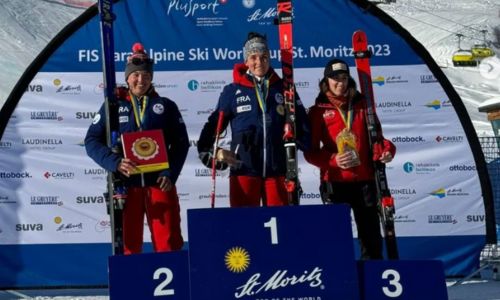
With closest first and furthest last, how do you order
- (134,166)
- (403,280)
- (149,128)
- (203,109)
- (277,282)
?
(277,282), (403,280), (134,166), (149,128), (203,109)

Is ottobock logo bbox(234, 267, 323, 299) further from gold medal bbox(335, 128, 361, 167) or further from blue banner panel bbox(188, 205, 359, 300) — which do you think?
gold medal bbox(335, 128, 361, 167)

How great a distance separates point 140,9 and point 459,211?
3269 mm

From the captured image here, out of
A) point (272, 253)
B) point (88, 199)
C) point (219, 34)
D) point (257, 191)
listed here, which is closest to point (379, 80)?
point (219, 34)

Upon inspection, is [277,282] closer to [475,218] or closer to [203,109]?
[203,109]

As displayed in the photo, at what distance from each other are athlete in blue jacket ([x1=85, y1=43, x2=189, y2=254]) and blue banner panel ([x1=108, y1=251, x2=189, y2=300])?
663mm

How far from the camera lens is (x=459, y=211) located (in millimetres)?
6594

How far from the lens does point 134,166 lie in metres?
4.61

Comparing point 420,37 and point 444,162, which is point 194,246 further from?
point 420,37

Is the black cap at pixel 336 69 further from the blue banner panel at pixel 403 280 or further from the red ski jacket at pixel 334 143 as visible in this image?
the blue banner panel at pixel 403 280

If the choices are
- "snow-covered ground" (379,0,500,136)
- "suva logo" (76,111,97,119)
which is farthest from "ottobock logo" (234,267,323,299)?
"snow-covered ground" (379,0,500,136)

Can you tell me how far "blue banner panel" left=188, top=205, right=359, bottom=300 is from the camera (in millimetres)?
3822

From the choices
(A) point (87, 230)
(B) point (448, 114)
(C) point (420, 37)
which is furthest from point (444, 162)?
(C) point (420, 37)

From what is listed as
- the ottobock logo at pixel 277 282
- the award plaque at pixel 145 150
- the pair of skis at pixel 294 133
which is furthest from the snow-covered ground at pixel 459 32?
the ottobock logo at pixel 277 282

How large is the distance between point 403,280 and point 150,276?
1.31 meters
